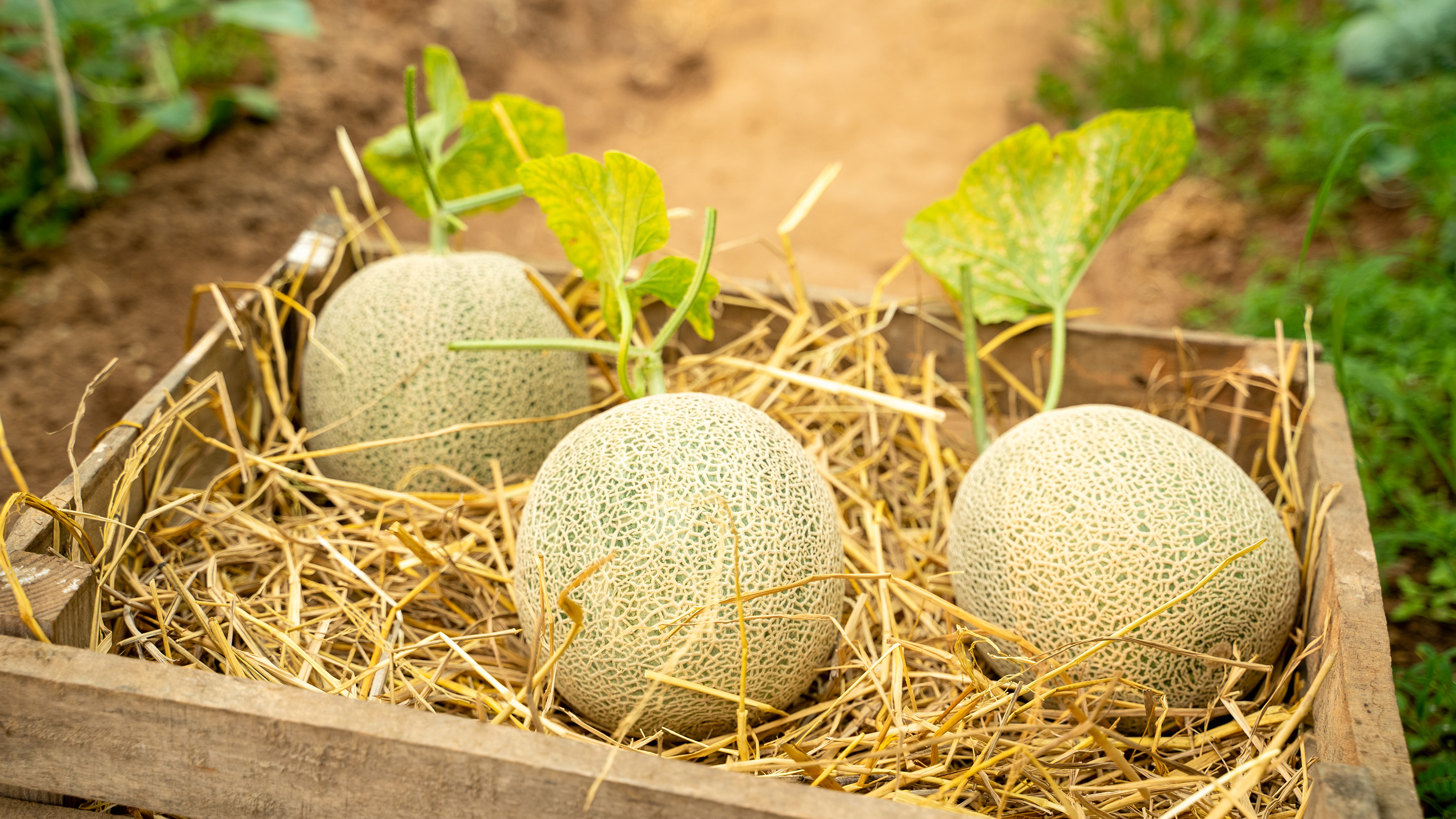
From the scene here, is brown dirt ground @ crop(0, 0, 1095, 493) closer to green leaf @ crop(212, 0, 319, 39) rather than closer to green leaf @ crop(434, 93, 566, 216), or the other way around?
green leaf @ crop(212, 0, 319, 39)

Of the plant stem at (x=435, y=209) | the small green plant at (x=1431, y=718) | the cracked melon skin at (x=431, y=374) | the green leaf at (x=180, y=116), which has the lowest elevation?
the small green plant at (x=1431, y=718)

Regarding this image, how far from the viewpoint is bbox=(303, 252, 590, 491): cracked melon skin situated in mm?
1531

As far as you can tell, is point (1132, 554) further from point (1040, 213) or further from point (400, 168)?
point (400, 168)

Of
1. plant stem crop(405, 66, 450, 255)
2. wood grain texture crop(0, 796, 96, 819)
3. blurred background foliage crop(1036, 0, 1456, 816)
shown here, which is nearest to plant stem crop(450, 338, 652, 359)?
plant stem crop(405, 66, 450, 255)

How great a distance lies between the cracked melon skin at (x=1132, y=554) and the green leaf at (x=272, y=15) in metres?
2.66

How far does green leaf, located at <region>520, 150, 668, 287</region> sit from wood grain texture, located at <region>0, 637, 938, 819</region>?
2.31 feet

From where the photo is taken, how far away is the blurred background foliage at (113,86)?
2953 mm

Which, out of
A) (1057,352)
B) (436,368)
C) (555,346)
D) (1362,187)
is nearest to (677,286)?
(555,346)

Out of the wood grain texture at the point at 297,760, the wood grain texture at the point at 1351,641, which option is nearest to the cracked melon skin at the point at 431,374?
the wood grain texture at the point at 297,760

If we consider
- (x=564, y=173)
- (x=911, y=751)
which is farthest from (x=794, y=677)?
(x=564, y=173)

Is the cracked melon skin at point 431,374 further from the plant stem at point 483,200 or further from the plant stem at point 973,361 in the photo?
the plant stem at point 973,361

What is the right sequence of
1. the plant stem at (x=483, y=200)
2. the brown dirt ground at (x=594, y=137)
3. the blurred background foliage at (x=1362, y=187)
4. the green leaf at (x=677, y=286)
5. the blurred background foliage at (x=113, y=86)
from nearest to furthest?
the green leaf at (x=677, y=286)
the plant stem at (x=483, y=200)
the blurred background foliage at (x=1362, y=187)
the brown dirt ground at (x=594, y=137)
the blurred background foliage at (x=113, y=86)

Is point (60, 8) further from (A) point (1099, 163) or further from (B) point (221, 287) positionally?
(A) point (1099, 163)

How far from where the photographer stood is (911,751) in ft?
3.95
